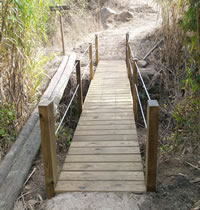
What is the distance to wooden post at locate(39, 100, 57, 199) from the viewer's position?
192 cm

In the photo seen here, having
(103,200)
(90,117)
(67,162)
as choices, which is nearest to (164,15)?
(90,117)

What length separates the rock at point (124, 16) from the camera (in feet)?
39.1

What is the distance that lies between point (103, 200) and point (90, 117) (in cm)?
191

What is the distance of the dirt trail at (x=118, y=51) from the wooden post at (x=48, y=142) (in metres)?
0.14

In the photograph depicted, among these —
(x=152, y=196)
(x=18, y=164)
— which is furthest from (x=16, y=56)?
(x=152, y=196)

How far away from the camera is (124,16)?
12.0 m

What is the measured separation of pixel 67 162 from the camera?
8.43ft

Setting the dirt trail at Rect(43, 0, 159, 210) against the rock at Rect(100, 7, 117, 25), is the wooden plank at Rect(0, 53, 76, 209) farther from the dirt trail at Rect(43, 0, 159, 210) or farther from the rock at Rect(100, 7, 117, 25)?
the rock at Rect(100, 7, 117, 25)

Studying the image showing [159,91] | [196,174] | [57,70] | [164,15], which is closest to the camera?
[196,174]

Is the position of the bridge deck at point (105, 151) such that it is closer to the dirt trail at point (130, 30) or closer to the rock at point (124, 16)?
the dirt trail at point (130, 30)

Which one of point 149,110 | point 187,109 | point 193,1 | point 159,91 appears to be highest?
point 193,1

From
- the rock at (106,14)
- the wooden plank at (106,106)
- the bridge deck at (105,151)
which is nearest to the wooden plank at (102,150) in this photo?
the bridge deck at (105,151)

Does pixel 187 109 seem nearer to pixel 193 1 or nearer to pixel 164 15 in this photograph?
pixel 193 1

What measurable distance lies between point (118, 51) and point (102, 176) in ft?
21.7
